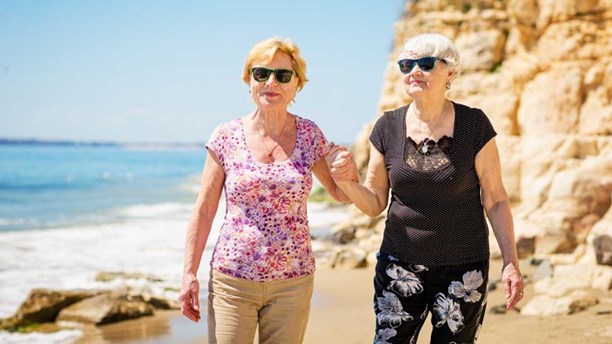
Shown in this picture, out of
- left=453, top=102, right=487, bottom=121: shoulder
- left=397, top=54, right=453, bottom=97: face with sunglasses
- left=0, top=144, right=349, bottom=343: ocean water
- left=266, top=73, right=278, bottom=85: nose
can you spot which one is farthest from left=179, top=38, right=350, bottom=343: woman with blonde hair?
left=0, top=144, right=349, bottom=343: ocean water

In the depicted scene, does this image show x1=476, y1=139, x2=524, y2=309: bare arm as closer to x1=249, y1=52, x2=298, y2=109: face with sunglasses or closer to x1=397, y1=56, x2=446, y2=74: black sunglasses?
x1=397, y1=56, x2=446, y2=74: black sunglasses

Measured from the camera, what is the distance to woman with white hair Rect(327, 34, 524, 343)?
11.5ft

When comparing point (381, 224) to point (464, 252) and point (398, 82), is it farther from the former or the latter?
point (464, 252)

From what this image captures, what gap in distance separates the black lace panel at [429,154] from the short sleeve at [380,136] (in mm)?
154

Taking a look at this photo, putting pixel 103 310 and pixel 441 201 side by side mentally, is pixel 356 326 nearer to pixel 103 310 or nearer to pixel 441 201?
pixel 103 310

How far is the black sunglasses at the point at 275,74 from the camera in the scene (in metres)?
3.57

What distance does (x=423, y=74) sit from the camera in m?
3.56

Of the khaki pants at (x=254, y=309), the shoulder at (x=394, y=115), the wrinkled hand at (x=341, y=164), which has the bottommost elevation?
the khaki pants at (x=254, y=309)

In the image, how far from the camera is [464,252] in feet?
11.5

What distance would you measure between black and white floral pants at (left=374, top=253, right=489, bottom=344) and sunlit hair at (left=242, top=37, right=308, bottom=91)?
1060 mm

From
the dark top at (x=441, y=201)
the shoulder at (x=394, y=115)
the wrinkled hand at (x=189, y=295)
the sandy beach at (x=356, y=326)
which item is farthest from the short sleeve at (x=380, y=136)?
the sandy beach at (x=356, y=326)

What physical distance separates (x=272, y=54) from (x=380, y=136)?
700 mm

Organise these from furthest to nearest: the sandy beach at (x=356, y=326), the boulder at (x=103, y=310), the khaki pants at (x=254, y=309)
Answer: the boulder at (x=103, y=310), the sandy beach at (x=356, y=326), the khaki pants at (x=254, y=309)

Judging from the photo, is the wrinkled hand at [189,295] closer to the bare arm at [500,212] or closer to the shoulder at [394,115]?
the shoulder at [394,115]
